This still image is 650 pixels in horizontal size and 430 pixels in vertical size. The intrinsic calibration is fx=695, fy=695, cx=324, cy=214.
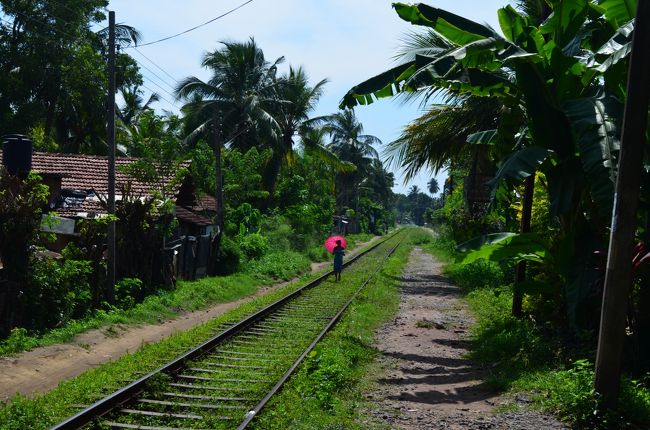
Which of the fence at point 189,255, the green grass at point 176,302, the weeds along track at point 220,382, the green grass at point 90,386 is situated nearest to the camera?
the green grass at point 90,386

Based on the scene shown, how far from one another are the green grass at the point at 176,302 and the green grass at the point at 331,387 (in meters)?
4.42

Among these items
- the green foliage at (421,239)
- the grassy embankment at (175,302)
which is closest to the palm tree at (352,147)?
the green foliage at (421,239)

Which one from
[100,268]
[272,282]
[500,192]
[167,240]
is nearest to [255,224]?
[272,282]

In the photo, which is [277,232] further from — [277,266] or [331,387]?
[331,387]

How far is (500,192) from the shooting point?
11.1 m

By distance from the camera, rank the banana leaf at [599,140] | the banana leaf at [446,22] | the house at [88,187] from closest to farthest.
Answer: the banana leaf at [599,140] < the banana leaf at [446,22] < the house at [88,187]

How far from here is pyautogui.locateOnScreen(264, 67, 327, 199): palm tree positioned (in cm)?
3816

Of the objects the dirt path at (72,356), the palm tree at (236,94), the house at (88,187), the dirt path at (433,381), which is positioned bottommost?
the dirt path at (72,356)

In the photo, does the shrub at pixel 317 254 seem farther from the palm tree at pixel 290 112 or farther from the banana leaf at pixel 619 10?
the banana leaf at pixel 619 10

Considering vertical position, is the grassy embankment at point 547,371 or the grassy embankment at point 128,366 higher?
the grassy embankment at point 547,371

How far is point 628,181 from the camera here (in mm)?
6879

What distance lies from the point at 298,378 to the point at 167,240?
11989 millimetres

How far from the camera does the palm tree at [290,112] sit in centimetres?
3816

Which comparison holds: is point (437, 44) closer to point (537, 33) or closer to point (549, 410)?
point (537, 33)
